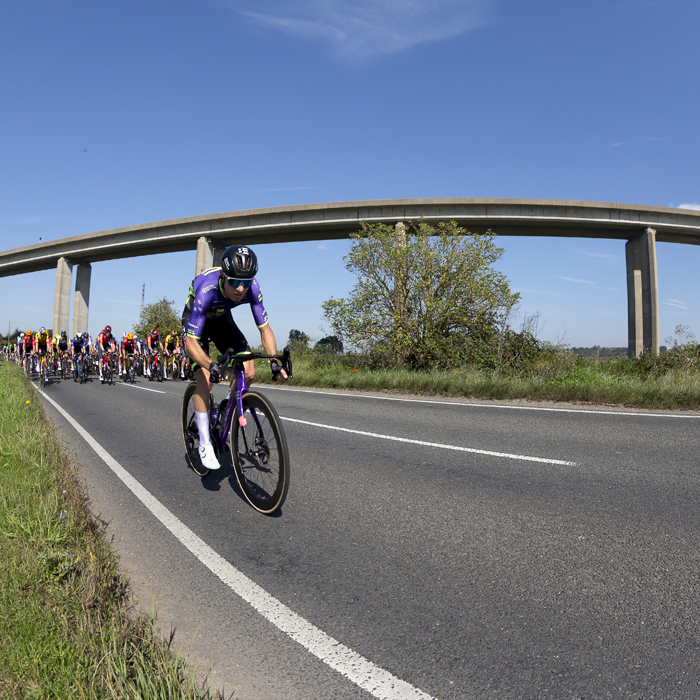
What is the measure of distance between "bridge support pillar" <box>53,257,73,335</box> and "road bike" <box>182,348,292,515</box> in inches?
2040

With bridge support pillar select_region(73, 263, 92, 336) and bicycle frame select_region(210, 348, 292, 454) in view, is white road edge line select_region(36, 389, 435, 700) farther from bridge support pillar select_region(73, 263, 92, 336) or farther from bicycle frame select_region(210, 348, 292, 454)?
bridge support pillar select_region(73, 263, 92, 336)

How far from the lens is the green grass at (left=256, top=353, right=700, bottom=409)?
1020cm

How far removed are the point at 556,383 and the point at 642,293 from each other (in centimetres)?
2684

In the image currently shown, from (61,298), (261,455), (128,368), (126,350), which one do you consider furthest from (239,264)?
(61,298)

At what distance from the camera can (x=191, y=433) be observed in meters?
5.54

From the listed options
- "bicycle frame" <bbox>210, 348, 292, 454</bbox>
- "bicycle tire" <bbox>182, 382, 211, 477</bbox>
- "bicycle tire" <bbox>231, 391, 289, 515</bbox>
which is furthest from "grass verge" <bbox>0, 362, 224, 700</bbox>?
"bicycle tire" <bbox>182, 382, 211, 477</bbox>

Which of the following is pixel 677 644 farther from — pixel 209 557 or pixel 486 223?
pixel 486 223

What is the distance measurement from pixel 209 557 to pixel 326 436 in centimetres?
403

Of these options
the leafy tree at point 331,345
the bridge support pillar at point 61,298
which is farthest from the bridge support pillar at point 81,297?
the leafy tree at point 331,345

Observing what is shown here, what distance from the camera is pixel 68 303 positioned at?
50219mm

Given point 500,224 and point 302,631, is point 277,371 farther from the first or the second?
point 500,224

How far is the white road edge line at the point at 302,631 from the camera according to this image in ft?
6.71

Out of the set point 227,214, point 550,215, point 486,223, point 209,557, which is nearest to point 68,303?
point 227,214

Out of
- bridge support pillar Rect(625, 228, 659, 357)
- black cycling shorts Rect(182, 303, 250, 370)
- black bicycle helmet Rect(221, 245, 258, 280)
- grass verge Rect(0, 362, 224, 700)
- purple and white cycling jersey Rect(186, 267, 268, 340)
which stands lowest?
grass verge Rect(0, 362, 224, 700)
